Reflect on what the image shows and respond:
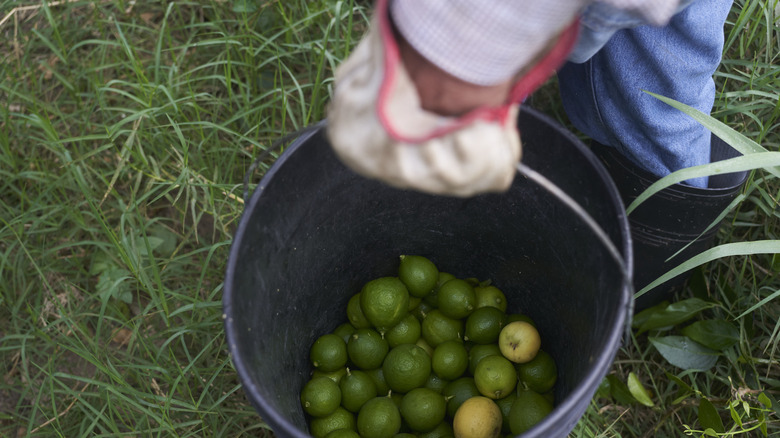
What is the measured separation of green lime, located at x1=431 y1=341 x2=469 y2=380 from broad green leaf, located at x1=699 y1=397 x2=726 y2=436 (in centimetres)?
55

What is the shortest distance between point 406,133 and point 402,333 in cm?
90

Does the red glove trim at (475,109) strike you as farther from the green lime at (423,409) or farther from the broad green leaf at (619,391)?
the broad green leaf at (619,391)

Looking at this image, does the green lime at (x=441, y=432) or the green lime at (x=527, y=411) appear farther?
the green lime at (x=441, y=432)

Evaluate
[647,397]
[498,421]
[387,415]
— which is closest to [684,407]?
[647,397]

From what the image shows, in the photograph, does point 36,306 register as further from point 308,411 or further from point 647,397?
point 647,397

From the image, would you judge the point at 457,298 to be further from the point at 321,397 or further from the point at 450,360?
the point at 321,397

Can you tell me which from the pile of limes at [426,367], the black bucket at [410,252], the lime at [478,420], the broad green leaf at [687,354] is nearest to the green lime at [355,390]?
the pile of limes at [426,367]

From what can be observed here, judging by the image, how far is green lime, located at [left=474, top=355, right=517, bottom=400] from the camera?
1379 millimetres

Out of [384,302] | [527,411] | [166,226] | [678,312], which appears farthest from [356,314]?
[678,312]

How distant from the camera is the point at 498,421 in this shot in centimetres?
134

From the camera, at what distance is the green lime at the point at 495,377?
4.52 feet

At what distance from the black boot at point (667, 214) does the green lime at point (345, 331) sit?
0.75 metres

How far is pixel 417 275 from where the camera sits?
153 cm

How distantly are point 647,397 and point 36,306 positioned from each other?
1644 millimetres
